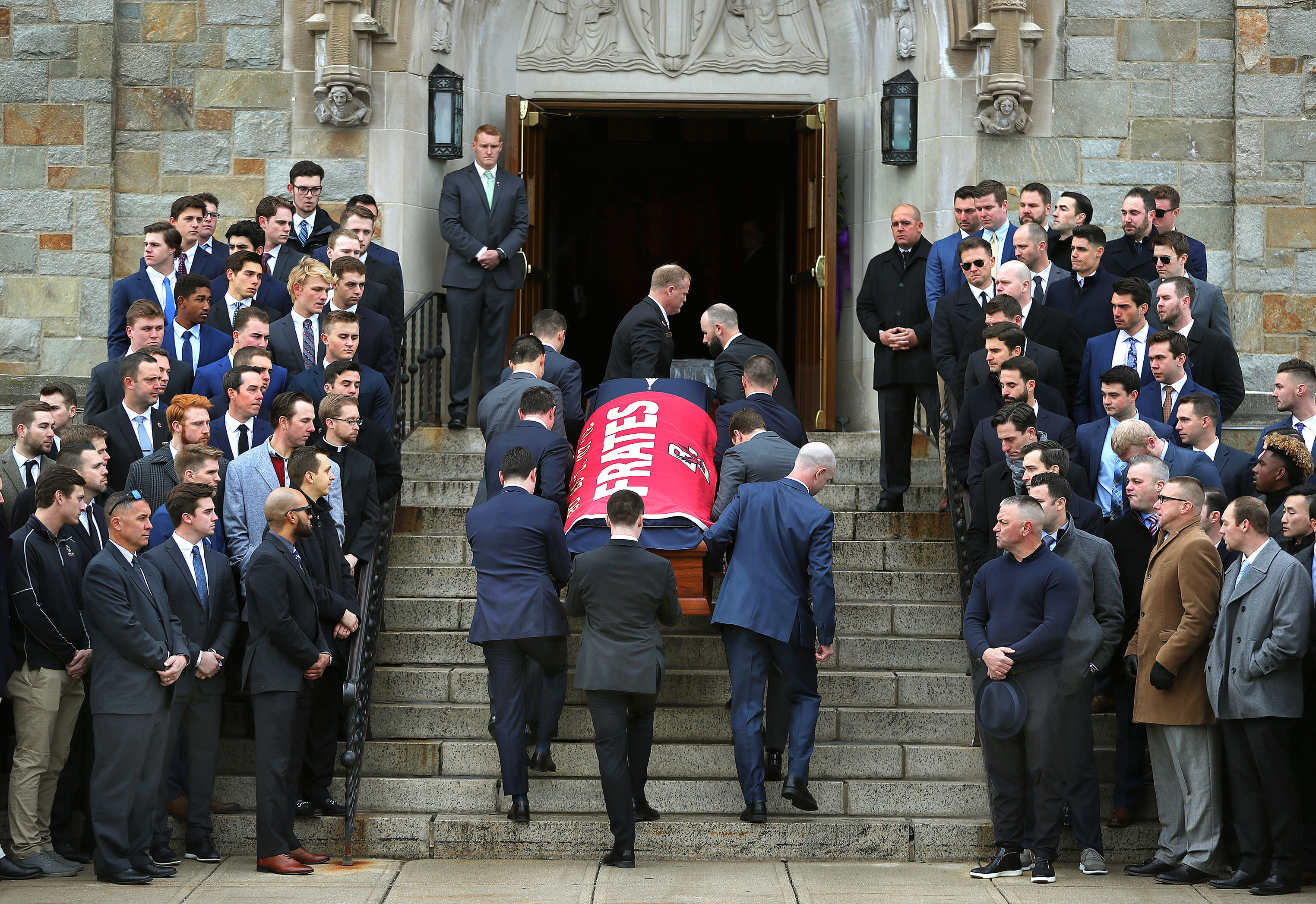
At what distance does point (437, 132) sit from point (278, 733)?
5.40 meters

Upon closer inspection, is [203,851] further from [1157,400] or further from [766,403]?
[1157,400]

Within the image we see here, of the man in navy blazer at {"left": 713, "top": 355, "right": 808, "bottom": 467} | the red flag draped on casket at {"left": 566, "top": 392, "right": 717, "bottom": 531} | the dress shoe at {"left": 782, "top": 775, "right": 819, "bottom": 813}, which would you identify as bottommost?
the dress shoe at {"left": 782, "top": 775, "right": 819, "bottom": 813}

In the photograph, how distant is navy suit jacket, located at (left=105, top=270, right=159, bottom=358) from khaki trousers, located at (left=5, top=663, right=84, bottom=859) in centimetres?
233

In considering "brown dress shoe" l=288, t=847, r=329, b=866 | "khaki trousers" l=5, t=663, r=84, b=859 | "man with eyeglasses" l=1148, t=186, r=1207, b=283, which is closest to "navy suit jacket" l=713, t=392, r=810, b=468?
"man with eyeglasses" l=1148, t=186, r=1207, b=283

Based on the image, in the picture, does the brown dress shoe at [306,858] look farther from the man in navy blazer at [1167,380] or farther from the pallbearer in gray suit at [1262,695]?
the man in navy blazer at [1167,380]

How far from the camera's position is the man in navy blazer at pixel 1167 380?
7.42m

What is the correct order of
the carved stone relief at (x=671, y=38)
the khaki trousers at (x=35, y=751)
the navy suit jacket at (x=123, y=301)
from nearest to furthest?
the khaki trousers at (x=35, y=751), the navy suit jacket at (x=123, y=301), the carved stone relief at (x=671, y=38)

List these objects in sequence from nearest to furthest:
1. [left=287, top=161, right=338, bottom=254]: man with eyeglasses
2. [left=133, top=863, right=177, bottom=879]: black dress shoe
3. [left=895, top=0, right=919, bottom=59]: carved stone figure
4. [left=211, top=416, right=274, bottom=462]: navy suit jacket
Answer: [left=133, top=863, right=177, bottom=879]: black dress shoe, [left=211, top=416, right=274, bottom=462]: navy suit jacket, [left=287, top=161, right=338, bottom=254]: man with eyeglasses, [left=895, top=0, right=919, bottom=59]: carved stone figure

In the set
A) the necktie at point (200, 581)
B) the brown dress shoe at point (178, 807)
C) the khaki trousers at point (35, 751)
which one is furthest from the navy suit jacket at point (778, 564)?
the khaki trousers at point (35, 751)

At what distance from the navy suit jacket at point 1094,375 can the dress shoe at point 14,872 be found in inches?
207

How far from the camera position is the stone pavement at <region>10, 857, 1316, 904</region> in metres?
5.89

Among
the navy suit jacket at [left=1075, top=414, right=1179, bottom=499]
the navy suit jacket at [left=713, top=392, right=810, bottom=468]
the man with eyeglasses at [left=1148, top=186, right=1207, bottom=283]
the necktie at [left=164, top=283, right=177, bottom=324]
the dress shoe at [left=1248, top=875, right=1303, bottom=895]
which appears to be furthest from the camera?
the man with eyeglasses at [left=1148, top=186, right=1207, bottom=283]

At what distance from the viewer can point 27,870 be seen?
6148 mm

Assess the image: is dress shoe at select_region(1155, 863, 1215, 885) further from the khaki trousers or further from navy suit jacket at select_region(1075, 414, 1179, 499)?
the khaki trousers
